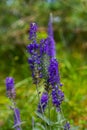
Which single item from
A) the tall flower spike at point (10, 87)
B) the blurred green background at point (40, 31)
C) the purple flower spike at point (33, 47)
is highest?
the blurred green background at point (40, 31)

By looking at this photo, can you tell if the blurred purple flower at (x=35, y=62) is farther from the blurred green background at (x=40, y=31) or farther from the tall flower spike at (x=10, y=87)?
the blurred green background at (x=40, y=31)

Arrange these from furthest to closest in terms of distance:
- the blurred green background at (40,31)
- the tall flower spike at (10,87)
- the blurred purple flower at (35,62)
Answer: the blurred green background at (40,31), the tall flower spike at (10,87), the blurred purple flower at (35,62)

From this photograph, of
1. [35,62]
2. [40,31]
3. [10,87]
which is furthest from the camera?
[40,31]

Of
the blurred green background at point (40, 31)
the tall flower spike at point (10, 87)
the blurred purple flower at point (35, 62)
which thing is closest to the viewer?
the blurred purple flower at point (35, 62)

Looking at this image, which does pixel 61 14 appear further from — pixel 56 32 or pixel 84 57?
pixel 84 57

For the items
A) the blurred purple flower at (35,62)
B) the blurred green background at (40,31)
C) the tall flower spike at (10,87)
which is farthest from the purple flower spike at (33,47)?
the blurred green background at (40,31)

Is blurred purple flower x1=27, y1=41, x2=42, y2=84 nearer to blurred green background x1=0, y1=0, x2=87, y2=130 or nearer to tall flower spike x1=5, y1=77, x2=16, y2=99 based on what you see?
tall flower spike x1=5, y1=77, x2=16, y2=99

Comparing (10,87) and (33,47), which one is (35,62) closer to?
(33,47)

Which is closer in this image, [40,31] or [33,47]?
[33,47]

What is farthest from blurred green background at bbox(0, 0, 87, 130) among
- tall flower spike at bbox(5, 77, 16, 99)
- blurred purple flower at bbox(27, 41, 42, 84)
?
blurred purple flower at bbox(27, 41, 42, 84)

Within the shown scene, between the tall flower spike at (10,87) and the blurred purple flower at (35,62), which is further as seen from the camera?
the tall flower spike at (10,87)

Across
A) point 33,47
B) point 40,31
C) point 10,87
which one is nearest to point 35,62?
point 33,47
